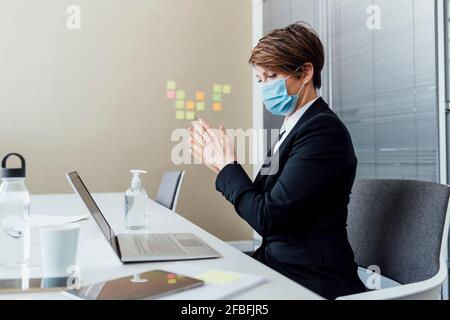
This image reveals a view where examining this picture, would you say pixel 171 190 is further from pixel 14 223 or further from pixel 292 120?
pixel 14 223

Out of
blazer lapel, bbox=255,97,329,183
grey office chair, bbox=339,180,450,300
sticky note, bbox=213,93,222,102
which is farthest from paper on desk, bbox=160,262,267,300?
sticky note, bbox=213,93,222,102

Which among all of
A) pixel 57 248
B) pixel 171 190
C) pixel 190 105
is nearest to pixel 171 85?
pixel 190 105

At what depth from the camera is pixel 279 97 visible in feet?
4.42

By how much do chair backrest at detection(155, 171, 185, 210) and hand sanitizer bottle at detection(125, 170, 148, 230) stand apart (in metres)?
0.49

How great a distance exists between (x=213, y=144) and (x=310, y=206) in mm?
306

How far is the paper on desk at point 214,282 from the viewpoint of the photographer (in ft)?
2.18

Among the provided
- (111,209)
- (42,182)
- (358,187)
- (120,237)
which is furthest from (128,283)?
(42,182)

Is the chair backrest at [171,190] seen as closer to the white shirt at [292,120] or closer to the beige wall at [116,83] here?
the white shirt at [292,120]

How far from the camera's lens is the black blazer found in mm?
1060

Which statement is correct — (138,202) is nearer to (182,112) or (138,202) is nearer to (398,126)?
(398,126)

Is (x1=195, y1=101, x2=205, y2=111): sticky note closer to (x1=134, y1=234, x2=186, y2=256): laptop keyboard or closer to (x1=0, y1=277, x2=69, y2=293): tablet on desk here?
(x1=134, y1=234, x2=186, y2=256): laptop keyboard

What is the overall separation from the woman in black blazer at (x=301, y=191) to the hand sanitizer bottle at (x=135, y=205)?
1.07ft

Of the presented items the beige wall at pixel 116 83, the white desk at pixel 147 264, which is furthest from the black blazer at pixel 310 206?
the beige wall at pixel 116 83

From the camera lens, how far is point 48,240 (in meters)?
0.75
